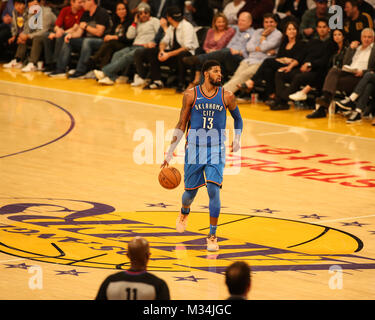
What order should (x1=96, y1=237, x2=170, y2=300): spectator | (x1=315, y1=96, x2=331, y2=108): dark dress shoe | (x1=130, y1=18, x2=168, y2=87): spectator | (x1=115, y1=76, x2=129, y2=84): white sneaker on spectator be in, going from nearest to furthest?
(x1=96, y1=237, x2=170, y2=300): spectator, (x1=315, y1=96, x2=331, y2=108): dark dress shoe, (x1=130, y1=18, x2=168, y2=87): spectator, (x1=115, y1=76, x2=129, y2=84): white sneaker on spectator

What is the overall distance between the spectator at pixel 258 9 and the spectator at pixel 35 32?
655 cm

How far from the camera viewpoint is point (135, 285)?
4.73 m

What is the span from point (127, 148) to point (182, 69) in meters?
6.21

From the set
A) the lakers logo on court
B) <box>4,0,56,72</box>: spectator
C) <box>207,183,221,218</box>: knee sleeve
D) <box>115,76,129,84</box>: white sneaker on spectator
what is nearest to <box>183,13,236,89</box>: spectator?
<box>115,76,129,84</box>: white sneaker on spectator

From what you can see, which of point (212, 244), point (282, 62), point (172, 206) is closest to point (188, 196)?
point (212, 244)

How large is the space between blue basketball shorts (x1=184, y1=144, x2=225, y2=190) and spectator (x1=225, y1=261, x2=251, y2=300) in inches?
155

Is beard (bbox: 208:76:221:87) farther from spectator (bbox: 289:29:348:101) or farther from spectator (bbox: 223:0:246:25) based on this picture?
spectator (bbox: 223:0:246:25)

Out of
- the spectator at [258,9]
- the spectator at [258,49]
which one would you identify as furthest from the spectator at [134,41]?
the spectator at [258,49]

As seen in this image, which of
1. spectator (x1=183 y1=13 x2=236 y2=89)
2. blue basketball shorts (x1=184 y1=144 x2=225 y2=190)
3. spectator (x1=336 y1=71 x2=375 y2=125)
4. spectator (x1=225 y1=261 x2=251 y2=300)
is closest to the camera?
spectator (x1=225 y1=261 x2=251 y2=300)

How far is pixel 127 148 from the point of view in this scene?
13.4m

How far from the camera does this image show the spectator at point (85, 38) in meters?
21.3

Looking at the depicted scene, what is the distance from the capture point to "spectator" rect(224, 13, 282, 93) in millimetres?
17562
